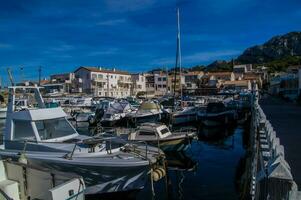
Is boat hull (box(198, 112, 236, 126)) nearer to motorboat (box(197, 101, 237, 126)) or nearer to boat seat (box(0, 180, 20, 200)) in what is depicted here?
motorboat (box(197, 101, 237, 126))

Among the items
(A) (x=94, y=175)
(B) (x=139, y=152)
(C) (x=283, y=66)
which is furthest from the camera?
(C) (x=283, y=66)

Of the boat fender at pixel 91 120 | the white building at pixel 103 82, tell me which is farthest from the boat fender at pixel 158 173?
A: the white building at pixel 103 82

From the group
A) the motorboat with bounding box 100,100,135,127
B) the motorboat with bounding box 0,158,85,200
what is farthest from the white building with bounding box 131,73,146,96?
the motorboat with bounding box 0,158,85,200

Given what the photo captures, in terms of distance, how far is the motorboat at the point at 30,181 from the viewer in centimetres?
934

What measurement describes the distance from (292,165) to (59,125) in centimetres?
1014

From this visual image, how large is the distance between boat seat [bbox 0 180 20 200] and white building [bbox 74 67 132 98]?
8789 centimetres

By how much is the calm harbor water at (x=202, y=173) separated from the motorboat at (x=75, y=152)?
3.25 feet

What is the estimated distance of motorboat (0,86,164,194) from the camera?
12.3m

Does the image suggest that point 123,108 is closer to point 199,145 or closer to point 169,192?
point 199,145

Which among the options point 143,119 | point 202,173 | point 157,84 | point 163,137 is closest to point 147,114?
Result: point 143,119

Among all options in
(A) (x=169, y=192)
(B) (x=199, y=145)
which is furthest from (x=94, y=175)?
(B) (x=199, y=145)

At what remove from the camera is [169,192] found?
578 inches

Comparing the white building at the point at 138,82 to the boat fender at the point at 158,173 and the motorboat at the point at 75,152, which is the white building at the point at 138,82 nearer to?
the motorboat at the point at 75,152

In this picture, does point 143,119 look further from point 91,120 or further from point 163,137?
point 163,137
